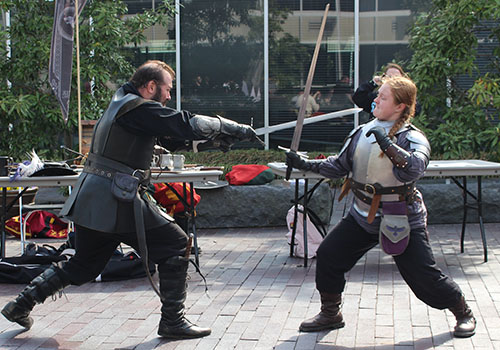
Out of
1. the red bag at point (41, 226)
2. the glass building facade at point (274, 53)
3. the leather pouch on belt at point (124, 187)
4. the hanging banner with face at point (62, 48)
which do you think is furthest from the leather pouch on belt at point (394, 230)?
the glass building facade at point (274, 53)

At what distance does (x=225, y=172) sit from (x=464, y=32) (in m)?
3.86

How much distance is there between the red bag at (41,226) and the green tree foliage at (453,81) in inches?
202

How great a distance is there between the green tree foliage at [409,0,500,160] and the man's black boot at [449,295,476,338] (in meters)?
5.53

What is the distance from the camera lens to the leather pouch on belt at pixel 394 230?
4648 mm

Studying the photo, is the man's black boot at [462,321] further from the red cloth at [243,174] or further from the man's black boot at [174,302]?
the red cloth at [243,174]

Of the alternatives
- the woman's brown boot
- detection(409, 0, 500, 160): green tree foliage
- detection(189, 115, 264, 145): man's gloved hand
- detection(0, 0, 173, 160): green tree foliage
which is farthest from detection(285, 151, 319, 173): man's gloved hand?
Answer: detection(0, 0, 173, 160): green tree foliage

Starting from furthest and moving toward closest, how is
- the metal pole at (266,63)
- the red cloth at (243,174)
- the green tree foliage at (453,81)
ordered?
the metal pole at (266,63), the green tree foliage at (453,81), the red cloth at (243,174)

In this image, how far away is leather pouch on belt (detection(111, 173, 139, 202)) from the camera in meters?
4.71

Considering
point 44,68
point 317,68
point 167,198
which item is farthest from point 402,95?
point 317,68

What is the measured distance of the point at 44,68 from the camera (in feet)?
36.6

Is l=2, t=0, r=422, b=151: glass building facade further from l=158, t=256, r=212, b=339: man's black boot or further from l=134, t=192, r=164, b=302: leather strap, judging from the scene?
l=134, t=192, r=164, b=302: leather strap

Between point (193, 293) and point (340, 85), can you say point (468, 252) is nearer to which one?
point (193, 293)

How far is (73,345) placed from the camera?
480 centimetres

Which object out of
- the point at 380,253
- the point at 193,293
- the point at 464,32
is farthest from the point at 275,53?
the point at 193,293
